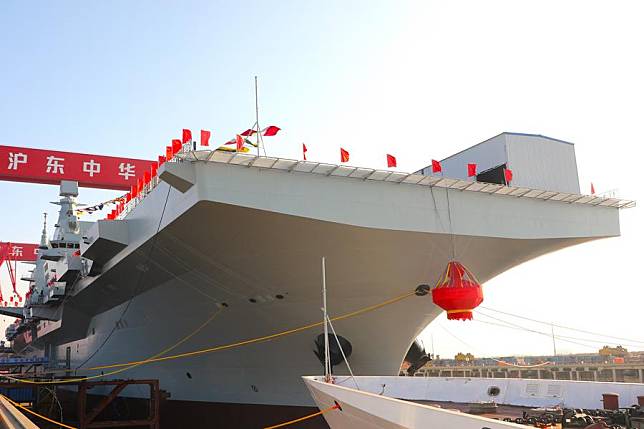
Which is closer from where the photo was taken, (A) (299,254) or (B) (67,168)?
(A) (299,254)

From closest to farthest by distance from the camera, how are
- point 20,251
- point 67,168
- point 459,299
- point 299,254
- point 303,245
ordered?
point 459,299
point 303,245
point 299,254
point 67,168
point 20,251

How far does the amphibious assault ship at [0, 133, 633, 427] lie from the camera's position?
8914mm

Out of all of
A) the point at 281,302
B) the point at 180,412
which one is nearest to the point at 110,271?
the point at 180,412

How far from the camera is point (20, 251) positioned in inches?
1489

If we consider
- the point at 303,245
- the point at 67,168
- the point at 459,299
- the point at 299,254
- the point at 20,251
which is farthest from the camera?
the point at 20,251

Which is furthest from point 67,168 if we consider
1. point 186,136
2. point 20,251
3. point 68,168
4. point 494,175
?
point 20,251

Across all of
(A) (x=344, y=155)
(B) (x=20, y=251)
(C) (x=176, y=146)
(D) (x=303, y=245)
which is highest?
(B) (x=20, y=251)

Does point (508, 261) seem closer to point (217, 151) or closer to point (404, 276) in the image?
point (404, 276)

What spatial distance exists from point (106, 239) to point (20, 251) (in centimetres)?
3041

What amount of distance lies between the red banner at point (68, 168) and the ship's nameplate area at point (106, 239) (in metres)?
8.53

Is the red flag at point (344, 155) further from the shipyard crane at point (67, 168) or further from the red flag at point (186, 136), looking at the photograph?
the shipyard crane at point (67, 168)

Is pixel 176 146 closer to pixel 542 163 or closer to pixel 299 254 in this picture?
pixel 299 254

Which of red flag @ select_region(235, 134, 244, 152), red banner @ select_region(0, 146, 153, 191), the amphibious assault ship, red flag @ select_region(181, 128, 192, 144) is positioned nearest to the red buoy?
the amphibious assault ship

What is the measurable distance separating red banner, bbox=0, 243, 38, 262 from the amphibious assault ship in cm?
2790
